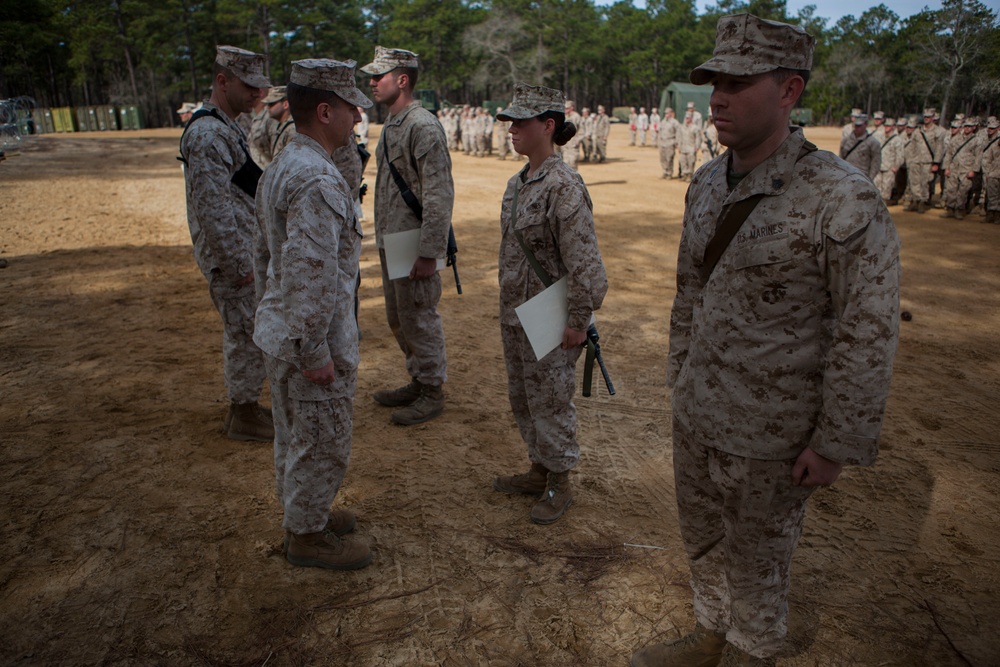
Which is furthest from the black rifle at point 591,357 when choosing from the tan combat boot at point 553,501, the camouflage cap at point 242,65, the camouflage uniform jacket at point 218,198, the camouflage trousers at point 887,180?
the camouflage trousers at point 887,180

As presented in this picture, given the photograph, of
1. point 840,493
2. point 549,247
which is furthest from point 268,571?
point 840,493

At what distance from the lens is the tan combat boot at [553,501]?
3.62 m

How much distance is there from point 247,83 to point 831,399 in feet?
12.5

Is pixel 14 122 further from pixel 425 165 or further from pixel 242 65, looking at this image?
pixel 425 165

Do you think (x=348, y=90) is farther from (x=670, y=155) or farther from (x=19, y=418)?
(x=670, y=155)

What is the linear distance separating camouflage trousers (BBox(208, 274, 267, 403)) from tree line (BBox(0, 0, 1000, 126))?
112 feet

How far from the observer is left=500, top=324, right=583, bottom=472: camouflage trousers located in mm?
3504

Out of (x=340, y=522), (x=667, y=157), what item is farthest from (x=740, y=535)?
(x=667, y=157)

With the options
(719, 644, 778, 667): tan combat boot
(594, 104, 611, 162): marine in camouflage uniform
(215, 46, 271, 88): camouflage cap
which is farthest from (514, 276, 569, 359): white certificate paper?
(594, 104, 611, 162): marine in camouflage uniform

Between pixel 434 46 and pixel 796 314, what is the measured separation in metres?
67.4

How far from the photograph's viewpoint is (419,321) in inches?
187

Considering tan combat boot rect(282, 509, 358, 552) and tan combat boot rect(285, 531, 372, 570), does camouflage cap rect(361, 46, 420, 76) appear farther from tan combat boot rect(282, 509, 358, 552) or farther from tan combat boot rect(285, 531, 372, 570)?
tan combat boot rect(285, 531, 372, 570)

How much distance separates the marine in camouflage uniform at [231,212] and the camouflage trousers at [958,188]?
15231 millimetres

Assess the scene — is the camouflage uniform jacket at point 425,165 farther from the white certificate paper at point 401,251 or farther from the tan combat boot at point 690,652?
the tan combat boot at point 690,652
